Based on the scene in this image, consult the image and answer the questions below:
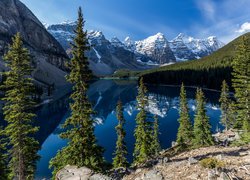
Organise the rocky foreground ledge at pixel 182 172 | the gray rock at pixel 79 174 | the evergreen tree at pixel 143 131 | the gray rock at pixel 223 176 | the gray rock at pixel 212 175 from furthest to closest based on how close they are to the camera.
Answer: the evergreen tree at pixel 143 131
the gray rock at pixel 79 174
the rocky foreground ledge at pixel 182 172
the gray rock at pixel 212 175
the gray rock at pixel 223 176

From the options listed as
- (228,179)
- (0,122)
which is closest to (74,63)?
(228,179)

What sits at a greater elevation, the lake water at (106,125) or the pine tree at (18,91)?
the pine tree at (18,91)

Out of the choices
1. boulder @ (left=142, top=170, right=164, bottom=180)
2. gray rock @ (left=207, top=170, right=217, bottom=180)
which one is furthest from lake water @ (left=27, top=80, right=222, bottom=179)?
gray rock @ (left=207, top=170, right=217, bottom=180)

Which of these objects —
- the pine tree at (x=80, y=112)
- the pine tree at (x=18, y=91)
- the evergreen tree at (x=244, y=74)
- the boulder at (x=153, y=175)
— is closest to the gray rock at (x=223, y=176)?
the boulder at (x=153, y=175)

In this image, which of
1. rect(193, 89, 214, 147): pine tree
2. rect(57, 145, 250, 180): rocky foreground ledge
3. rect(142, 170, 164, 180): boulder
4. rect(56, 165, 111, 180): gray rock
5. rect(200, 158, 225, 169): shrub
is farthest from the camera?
rect(193, 89, 214, 147): pine tree

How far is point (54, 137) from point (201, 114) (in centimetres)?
5509

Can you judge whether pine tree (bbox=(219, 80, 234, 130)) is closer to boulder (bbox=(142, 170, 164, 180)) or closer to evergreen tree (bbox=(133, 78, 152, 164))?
evergreen tree (bbox=(133, 78, 152, 164))

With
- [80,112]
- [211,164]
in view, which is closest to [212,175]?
[211,164]

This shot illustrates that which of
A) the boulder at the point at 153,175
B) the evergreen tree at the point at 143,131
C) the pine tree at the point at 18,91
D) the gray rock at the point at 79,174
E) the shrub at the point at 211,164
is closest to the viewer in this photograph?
the shrub at the point at 211,164

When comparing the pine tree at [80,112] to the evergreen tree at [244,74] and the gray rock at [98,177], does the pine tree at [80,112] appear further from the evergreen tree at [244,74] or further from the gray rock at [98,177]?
the evergreen tree at [244,74]

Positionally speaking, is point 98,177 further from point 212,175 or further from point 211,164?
point 212,175

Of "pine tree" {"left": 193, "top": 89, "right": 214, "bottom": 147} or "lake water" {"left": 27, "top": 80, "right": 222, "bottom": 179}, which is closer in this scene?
"pine tree" {"left": 193, "top": 89, "right": 214, "bottom": 147}

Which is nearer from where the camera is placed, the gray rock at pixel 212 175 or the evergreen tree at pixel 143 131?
the gray rock at pixel 212 175

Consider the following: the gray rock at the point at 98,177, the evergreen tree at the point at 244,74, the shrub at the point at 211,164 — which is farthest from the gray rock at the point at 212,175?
the evergreen tree at the point at 244,74
